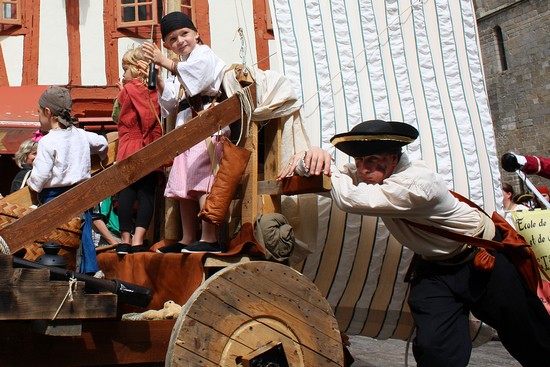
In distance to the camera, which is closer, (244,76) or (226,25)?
(244,76)

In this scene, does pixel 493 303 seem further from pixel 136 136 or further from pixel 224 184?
pixel 136 136

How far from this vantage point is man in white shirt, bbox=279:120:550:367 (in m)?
3.37

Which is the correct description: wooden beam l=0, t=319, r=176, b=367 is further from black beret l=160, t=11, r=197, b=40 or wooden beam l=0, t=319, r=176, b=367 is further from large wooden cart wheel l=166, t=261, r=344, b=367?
black beret l=160, t=11, r=197, b=40

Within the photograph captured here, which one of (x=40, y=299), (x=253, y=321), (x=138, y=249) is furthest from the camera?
(x=138, y=249)

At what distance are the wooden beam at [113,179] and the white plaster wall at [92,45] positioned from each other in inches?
384

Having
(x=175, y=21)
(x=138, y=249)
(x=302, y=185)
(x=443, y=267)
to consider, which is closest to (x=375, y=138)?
(x=302, y=185)

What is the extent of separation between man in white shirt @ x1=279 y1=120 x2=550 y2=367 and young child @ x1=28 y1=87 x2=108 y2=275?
3.69 ft

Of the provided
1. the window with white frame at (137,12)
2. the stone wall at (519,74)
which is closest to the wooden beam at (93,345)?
the window with white frame at (137,12)

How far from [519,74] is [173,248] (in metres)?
19.3

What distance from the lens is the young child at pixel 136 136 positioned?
430 centimetres

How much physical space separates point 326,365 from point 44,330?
120 centimetres

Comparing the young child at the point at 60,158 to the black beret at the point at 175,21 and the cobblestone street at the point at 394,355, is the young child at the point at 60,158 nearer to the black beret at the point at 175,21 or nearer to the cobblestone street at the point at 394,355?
the black beret at the point at 175,21

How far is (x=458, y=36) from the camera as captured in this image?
199 inches

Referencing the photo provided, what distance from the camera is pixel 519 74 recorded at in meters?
21.3
